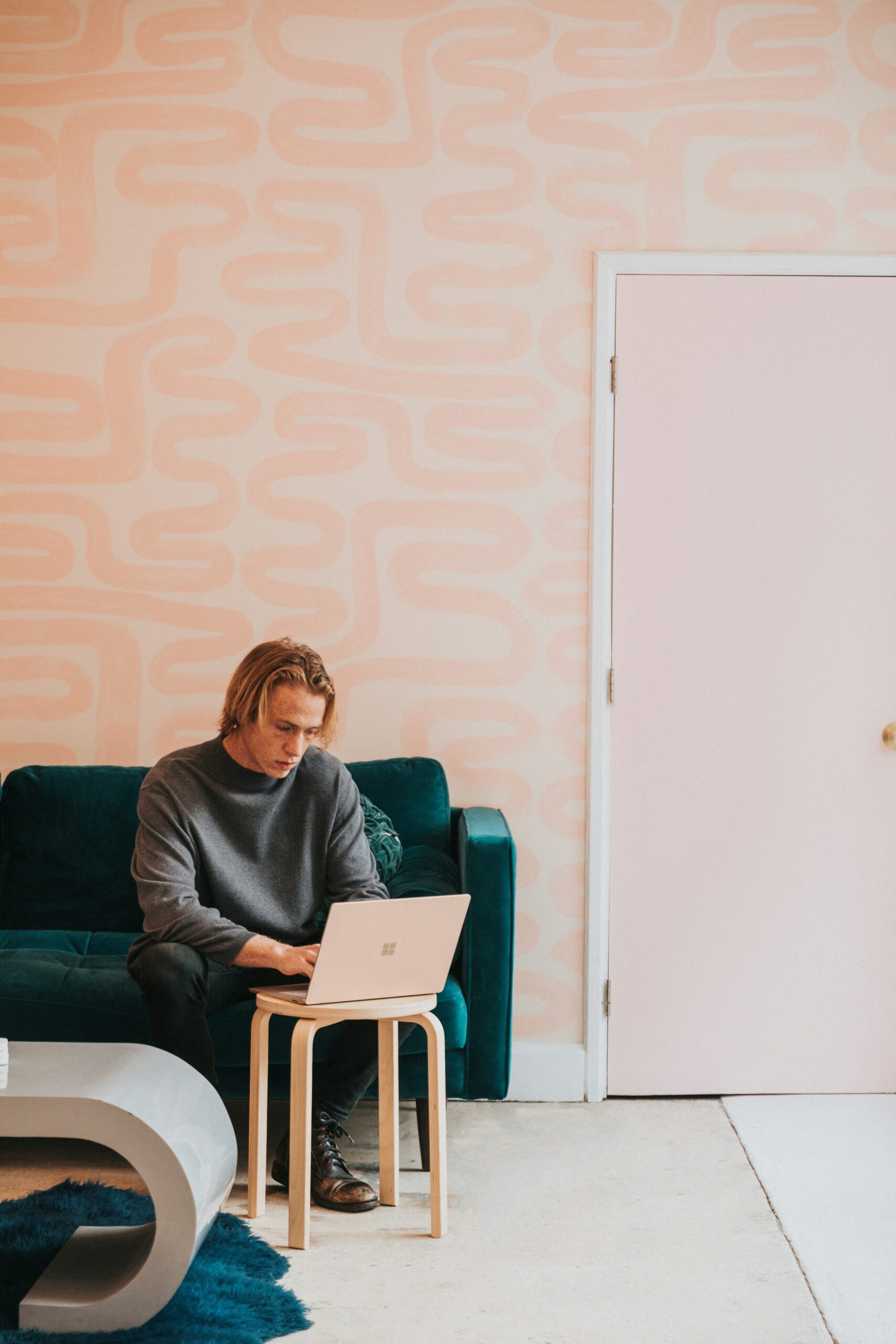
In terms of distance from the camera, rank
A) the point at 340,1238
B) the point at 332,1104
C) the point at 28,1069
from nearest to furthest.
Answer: the point at 28,1069 → the point at 340,1238 → the point at 332,1104

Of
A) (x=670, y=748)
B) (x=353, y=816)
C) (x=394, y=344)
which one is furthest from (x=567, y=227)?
(x=353, y=816)

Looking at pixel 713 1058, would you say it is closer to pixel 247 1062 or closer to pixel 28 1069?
pixel 247 1062

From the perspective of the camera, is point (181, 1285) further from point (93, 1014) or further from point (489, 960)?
point (489, 960)

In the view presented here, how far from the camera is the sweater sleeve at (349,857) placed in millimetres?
2252

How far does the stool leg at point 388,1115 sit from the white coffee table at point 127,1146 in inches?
15.1

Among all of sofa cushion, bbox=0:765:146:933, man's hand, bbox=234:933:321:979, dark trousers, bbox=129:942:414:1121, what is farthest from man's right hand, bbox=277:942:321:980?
sofa cushion, bbox=0:765:146:933

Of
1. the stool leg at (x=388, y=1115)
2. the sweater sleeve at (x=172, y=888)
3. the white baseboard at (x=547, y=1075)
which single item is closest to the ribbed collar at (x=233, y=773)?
the sweater sleeve at (x=172, y=888)

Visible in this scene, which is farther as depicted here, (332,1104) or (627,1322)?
(332,1104)

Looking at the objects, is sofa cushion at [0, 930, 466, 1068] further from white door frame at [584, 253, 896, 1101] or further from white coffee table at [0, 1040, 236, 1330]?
white door frame at [584, 253, 896, 1101]

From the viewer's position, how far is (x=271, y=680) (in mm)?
2125

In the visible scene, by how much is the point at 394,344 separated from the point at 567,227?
A: 0.52 metres

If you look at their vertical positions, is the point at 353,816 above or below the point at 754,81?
below

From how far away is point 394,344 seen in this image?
9.17 feet

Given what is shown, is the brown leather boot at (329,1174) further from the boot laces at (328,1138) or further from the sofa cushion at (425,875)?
the sofa cushion at (425,875)
